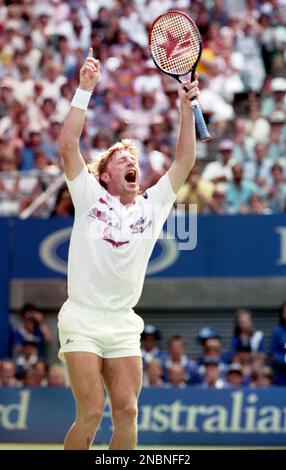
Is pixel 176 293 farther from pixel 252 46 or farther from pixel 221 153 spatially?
pixel 252 46

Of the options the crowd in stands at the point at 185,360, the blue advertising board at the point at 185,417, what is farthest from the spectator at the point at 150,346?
the blue advertising board at the point at 185,417

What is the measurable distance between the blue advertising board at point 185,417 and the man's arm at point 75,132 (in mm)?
6523

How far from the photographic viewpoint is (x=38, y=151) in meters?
16.8

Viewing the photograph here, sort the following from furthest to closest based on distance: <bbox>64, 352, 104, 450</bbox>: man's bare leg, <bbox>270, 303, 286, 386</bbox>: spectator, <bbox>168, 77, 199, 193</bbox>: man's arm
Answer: <bbox>270, 303, 286, 386</bbox>: spectator, <bbox>168, 77, 199, 193</bbox>: man's arm, <bbox>64, 352, 104, 450</bbox>: man's bare leg

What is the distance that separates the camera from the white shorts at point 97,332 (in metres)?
8.11

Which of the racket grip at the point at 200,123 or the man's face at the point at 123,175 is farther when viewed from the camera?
the man's face at the point at 123,175

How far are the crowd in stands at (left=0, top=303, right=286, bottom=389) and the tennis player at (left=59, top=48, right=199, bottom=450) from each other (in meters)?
6.68

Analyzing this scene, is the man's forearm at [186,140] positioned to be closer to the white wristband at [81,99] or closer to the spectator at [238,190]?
the white wristband at [81,99]

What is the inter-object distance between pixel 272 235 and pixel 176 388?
8.55ft

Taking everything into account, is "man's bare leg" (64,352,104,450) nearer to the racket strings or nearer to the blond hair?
the blond hair

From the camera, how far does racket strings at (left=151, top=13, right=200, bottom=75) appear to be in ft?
29.8

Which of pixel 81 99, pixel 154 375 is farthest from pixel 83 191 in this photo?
pixel 154 375

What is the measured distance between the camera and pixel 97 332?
8117 mm

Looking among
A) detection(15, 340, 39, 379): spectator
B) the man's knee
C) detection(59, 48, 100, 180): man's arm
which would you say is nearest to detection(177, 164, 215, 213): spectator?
detection(15, 340, 39, 379): spectator
